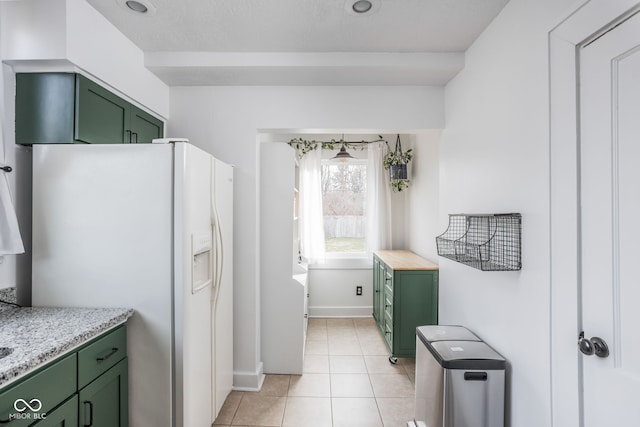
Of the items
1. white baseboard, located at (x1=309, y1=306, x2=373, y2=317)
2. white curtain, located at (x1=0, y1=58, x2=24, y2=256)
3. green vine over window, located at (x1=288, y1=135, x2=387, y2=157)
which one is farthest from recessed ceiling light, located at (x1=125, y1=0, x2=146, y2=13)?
white baseboard, located at (x1=309, y1=306, x2=373, y2=317)

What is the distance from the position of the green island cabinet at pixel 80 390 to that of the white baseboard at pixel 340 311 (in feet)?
9.61

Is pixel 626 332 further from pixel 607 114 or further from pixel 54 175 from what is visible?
pixel 54 175

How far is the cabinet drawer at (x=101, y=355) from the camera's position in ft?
4.52

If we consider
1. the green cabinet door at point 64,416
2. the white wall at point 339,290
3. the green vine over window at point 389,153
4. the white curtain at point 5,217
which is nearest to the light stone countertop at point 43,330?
the green cabinet door at point 64,416

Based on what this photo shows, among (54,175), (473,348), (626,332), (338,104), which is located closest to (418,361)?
(473,348)

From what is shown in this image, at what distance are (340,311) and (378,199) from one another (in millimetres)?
1635

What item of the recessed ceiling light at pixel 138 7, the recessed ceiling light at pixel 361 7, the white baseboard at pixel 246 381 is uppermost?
the recessed ceiling light at pixel 138 7

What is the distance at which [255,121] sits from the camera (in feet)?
8.72

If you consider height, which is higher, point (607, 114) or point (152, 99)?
point (152, 99)

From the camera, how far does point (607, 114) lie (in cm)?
115

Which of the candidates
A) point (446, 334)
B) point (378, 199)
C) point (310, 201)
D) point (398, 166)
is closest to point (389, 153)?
point (398, 166)

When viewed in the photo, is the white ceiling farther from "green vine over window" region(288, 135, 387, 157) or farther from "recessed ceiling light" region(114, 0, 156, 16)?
"green vine over window" region(288, 135, 387, 157)

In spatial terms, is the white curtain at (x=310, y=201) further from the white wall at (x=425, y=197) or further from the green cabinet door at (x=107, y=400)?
the green cabinet door at (x=107, y=400)

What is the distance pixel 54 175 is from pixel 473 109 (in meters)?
2.53
